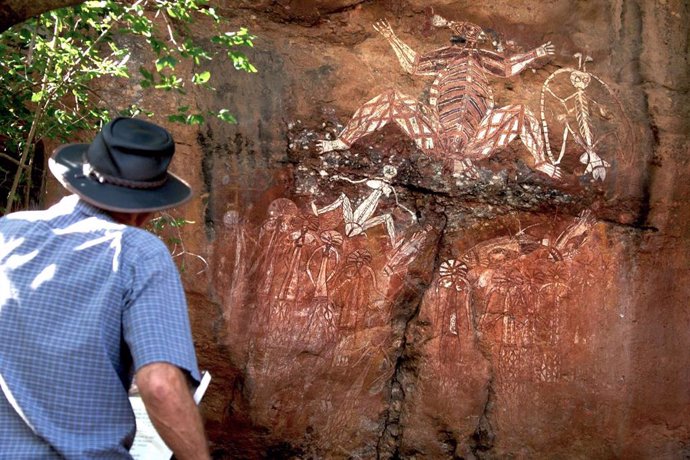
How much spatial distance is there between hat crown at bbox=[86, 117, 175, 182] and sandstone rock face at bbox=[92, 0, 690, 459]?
303cm

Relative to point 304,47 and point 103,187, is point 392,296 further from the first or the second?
point 103,187

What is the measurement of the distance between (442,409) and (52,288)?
3765 millimetres

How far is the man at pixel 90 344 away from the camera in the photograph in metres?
1.81

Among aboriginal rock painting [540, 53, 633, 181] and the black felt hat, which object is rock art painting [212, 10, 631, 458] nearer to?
aboriginal rock painting [540, 53, 633, 181]

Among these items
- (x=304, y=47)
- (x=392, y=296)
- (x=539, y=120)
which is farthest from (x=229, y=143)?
(x=539, y=120)

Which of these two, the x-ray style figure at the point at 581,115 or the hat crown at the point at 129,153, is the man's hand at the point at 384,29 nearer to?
the x-ray style figure at the point at 581,115

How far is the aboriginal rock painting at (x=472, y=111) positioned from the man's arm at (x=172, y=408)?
142 inches

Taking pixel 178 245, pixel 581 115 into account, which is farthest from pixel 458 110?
pixel 178 245

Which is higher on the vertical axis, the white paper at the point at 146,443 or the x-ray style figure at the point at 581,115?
the x-ray style figure at the point at 581,115

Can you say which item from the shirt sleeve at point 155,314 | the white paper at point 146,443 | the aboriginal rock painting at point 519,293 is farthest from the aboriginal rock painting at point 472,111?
the shirt sleeve at point 155,314

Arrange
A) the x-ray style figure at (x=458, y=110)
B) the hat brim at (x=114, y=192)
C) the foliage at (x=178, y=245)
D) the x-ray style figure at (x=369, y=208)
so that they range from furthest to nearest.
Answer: the x-ray style figure at (x=458, y=110) → the x-ray style figure at (x=369, y=208) → the foliage at (x=178, y=245) → the hat brim at (x=114, y=192)

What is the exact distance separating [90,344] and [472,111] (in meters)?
3.95

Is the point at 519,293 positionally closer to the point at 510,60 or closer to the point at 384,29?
the point at 510,60

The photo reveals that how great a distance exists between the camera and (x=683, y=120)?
18.1 feet
